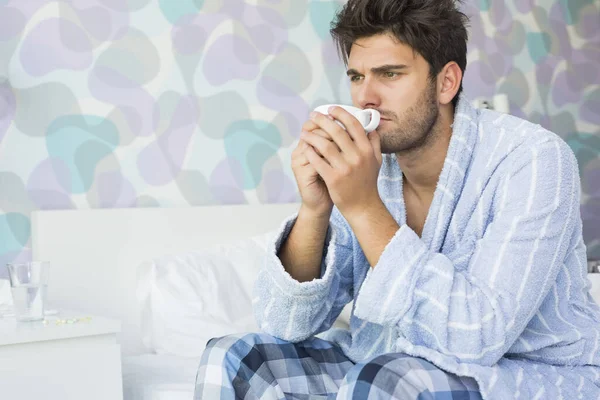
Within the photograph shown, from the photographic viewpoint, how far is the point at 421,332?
1098 millimetres

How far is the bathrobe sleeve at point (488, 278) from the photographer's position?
42.1 inches

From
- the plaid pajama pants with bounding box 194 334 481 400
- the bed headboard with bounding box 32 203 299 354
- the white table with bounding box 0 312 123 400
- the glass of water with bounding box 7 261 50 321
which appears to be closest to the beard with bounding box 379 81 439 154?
the plaid pajama pants with bounding box 194 334 481 400

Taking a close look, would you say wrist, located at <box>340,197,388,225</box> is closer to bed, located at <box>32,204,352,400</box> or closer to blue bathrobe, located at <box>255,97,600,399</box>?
blue bathrobe, located at <box>255,97,600,399</box>

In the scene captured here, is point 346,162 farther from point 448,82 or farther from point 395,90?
point 448,82

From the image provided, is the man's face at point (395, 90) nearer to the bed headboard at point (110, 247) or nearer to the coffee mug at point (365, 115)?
the coffee mug at point (365, 115)

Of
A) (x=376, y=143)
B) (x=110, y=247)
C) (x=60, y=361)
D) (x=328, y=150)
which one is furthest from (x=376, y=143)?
(x=110, y=247)

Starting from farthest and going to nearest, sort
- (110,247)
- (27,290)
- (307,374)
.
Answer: (110,247), (27,290), (307,374)

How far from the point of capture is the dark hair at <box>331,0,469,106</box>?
1.37 m

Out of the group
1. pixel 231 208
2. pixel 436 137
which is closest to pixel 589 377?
pixel 436 137

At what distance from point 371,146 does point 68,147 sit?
1.23m

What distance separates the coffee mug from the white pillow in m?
0.81

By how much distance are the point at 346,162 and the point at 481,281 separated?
27 centimetres

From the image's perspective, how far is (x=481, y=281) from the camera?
112 centimetres

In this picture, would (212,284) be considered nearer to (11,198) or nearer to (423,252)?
(11,198)
